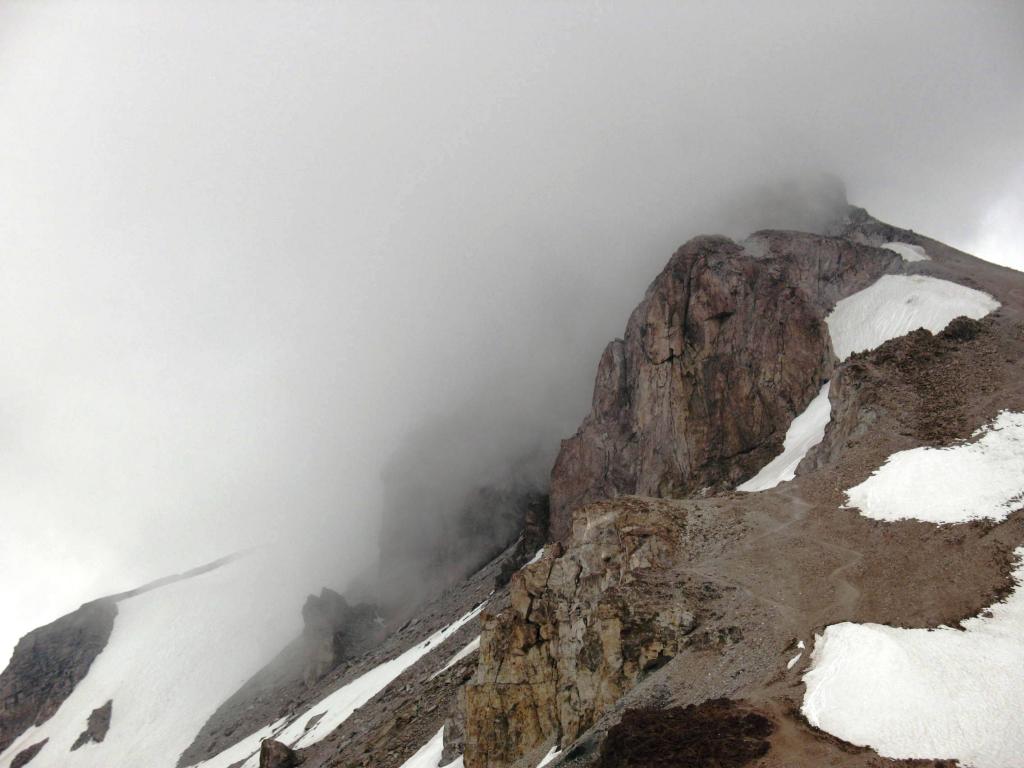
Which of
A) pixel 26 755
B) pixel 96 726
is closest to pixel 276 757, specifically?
pixel 96 726

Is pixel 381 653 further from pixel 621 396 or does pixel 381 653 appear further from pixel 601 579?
pixel 601 579

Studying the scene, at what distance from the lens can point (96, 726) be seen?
84.5 meters

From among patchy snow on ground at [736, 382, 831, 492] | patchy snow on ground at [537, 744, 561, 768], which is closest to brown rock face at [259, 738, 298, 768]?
patchy snow on ground at [537, 744, 561, 768]

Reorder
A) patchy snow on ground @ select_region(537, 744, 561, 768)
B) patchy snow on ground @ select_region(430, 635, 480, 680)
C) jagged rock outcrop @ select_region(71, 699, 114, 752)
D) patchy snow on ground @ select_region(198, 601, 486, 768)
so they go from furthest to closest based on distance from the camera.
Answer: jagged rock outcrop @ select_region(71, 699, 114, 752)
patchy snow on ground @ select_region(198, 601, 486, 768)
patchy snow on ground @ select_region(430, 635, 480, 680)
patchy snow on ground @ select_region(537, 744, 561, 768)

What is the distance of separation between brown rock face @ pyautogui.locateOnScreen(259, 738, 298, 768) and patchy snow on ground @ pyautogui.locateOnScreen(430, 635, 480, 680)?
1142 centimetres

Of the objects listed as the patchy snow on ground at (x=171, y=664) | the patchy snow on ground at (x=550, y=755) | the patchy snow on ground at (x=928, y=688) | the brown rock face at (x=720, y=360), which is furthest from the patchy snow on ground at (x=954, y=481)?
the patchy snow on ground at (x=171, y=664)

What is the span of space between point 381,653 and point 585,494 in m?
28.7

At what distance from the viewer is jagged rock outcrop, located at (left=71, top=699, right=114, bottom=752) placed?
8288cm

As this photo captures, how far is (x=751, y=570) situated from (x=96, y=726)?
9494 centimetres

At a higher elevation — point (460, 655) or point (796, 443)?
point (796, 443)

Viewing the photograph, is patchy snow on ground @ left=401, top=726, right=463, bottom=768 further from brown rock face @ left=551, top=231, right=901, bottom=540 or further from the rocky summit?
brown rock face @ left=551, top=231, right=901, bottom=540

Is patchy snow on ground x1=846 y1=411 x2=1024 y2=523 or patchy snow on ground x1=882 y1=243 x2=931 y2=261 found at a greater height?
patchy snow on ground x1=846 y1=411 x2=1024 y2=523

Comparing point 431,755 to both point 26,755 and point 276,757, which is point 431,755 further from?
point 26,755

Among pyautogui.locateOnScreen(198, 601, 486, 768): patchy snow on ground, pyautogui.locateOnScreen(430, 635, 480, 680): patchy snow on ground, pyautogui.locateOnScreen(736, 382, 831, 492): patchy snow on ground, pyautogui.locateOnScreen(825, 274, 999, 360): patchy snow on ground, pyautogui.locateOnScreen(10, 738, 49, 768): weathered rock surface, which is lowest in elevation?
pyautogui.locateOnScreen(10, 738, 49, 768): weathered rock surface
